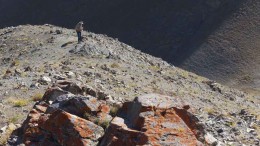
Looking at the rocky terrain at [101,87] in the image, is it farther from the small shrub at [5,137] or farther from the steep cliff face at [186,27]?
the steep cliff face at [186,27]

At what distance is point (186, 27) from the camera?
69.2m

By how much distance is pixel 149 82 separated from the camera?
3334 centimetres

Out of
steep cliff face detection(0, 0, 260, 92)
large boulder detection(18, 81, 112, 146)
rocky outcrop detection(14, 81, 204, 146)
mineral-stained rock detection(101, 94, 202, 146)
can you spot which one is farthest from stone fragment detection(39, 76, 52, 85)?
steep cliff face detection(0, 0, 260, 92)

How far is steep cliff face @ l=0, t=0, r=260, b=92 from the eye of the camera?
61.9m

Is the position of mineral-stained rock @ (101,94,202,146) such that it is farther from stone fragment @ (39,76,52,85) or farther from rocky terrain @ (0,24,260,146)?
stone fragment @ (39,76,52,85)

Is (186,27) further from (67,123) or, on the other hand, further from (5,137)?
(67,123)

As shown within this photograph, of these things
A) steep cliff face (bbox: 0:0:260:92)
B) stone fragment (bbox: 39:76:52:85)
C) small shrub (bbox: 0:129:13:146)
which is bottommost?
small shrub (bbox: 0:129:13:146)

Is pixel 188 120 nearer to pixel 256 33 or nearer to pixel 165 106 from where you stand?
pixel 165 106

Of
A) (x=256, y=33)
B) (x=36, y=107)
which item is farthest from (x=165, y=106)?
(x=256, y=33)

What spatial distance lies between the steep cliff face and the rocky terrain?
64.2 ft

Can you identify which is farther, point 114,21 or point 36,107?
point 114,21

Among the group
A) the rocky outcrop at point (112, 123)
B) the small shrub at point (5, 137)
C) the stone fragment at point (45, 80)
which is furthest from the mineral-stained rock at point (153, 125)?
the stone fragment at point (45, 80)

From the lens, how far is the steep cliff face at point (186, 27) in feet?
203

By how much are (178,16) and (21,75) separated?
4428 centimetres
